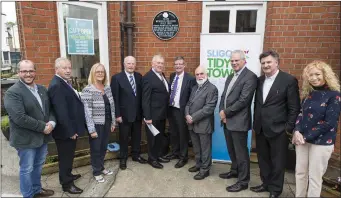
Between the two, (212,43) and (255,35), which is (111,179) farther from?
(255,35)

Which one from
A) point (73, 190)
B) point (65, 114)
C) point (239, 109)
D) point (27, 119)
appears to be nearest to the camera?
point (27, 119)

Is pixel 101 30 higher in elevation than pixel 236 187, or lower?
higher

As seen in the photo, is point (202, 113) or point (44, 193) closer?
point (44, 193)

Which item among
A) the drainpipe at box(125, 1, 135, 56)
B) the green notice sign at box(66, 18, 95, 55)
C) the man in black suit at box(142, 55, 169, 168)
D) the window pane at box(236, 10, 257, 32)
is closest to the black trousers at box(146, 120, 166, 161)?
the man in black suit at box(142, 55, 169, 168)

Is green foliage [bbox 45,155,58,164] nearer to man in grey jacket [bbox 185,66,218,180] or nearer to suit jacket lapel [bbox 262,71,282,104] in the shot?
man in grey jacket [bbox 185,66,218,180]

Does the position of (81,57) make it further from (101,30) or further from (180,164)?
(180,164)

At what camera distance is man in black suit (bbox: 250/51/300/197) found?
2.60 m

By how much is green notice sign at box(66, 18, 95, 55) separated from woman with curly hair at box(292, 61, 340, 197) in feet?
11.7

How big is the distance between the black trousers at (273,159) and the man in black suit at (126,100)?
184cm

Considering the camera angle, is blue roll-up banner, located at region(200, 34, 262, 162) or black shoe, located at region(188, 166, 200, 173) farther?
black shoe, located at region(188, 166, 200, 173)

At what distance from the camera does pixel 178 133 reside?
387 cm

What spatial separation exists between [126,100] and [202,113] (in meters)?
1.18

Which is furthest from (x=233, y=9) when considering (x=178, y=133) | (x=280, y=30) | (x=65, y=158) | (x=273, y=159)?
(x=65, y=158)

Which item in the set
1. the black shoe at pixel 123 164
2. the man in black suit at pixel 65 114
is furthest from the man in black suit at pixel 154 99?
the man in black suit at pixel 65 114
